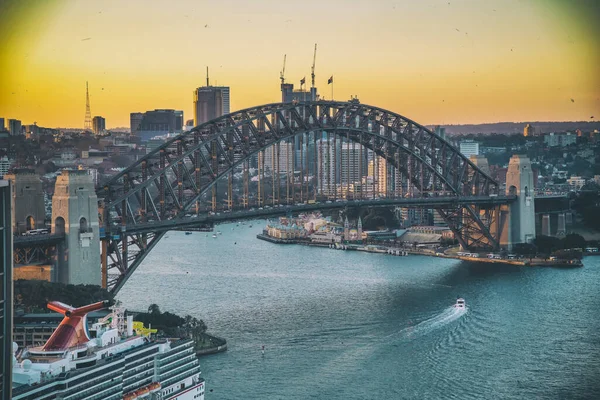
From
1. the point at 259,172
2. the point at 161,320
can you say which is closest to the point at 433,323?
the point at 161,320

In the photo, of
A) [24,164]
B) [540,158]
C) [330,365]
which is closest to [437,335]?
[330,365]

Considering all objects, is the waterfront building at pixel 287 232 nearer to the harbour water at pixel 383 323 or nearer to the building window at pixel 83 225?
the harbour water at pixel 383 323

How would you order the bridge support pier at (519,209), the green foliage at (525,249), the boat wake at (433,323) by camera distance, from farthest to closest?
the bridge support pier at (519,209), the green foliage at (525,249), the boat wake at (433,323)

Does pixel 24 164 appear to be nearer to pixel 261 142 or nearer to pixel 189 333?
pixel 261 142

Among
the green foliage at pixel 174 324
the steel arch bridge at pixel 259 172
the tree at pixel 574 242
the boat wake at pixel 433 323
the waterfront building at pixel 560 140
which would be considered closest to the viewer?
the green foliage at pixel 174 324

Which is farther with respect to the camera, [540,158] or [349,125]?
[540,158]

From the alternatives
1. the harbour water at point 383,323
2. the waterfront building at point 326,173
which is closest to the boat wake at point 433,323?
the harbour water at point 383,323

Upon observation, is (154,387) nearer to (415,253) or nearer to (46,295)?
(46,295)
